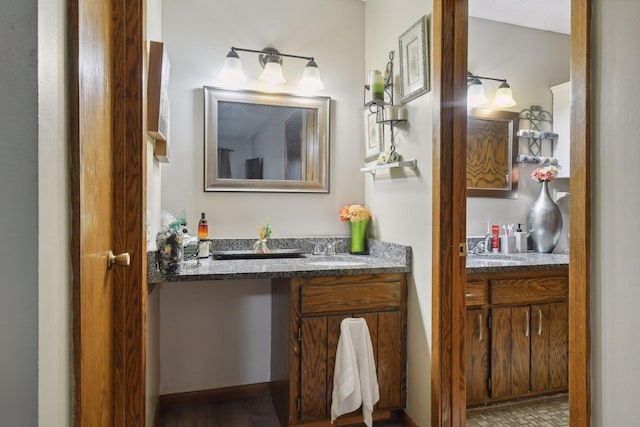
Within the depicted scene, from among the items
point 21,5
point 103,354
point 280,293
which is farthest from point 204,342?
point 21,5

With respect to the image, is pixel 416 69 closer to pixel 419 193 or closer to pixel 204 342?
pixel 419 193

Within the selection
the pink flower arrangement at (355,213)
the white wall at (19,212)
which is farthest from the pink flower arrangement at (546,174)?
the white wall at (19,212)

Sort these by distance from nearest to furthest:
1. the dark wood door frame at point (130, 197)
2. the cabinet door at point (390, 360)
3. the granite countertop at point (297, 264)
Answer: the dark wood door frame at point (130, 197) → the granite countertop at point (297, 264) → the cabinet door at point (390, 360)

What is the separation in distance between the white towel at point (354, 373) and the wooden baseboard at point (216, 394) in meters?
0.71

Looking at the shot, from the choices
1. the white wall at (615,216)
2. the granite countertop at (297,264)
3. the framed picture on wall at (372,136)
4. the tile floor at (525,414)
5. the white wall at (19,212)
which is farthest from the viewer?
the framed picture on wall at (372,136)

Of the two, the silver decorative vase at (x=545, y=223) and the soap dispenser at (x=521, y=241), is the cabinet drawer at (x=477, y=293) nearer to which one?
the soap dispenser at (x=521, y=241)

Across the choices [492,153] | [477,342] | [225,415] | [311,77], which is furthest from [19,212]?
[492,153]

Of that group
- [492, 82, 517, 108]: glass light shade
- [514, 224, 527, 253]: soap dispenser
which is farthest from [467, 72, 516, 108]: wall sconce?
[514, 224, 527, 253]: soap dispenser

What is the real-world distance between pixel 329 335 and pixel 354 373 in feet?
0.74

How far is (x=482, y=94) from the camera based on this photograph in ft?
9.32

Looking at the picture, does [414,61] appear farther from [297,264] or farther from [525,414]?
[525,414]

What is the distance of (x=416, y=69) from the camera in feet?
6.73

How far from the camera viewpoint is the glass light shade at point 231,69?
7.82 ft

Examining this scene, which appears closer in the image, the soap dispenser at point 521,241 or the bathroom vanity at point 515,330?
the bathroom vanity at point 515,330
